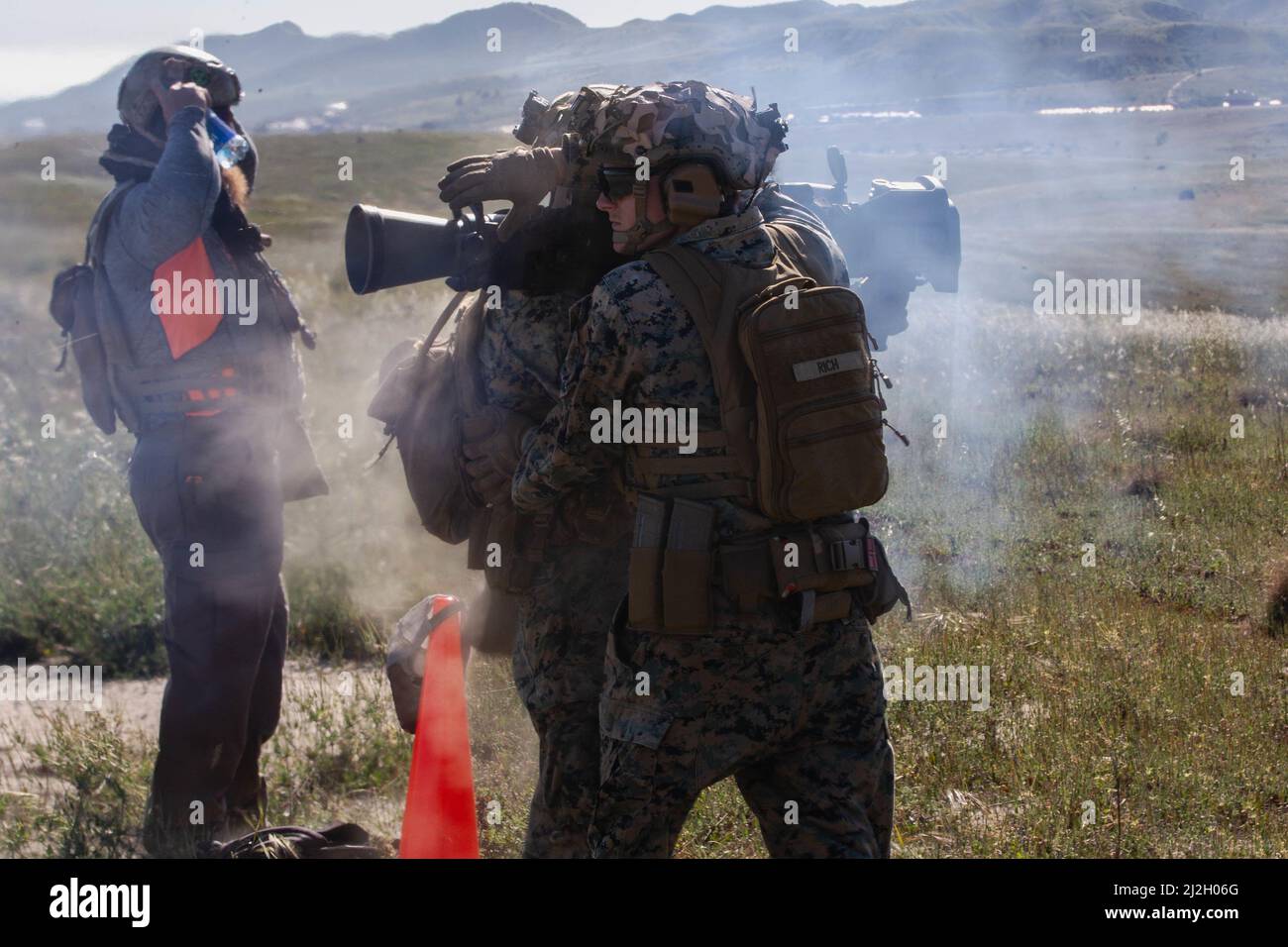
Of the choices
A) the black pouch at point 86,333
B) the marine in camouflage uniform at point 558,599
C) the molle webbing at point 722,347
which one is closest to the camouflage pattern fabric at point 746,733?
the molle webbing at point 722,347

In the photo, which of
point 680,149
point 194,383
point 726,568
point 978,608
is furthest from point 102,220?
point 978,608

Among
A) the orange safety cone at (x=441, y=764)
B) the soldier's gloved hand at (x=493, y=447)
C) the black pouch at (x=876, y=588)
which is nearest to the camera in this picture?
the black pouch at (x=876, y=588)

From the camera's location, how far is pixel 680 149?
2.70 meters

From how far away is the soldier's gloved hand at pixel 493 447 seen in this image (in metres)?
3.28

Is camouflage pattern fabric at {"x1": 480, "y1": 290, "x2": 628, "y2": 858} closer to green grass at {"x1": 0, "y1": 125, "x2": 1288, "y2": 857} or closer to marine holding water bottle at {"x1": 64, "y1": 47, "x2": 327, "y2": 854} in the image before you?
green grass at {"x1": 0, "y1": 125, "x2": 1288, "y2": 857}

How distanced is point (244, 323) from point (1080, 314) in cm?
1428

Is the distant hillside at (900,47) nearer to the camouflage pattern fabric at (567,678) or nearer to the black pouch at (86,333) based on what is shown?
the black pouch at (86,333)

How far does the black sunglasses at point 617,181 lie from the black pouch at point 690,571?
2.24ft

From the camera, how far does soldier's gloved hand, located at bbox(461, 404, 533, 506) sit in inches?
129

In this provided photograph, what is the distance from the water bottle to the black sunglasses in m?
2.03

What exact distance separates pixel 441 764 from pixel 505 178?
1620mm

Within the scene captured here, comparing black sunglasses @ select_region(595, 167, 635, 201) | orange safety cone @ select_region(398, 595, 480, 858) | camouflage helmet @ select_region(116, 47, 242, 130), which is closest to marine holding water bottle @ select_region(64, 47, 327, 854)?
camouflage helmet @ select_region(116, 47, 242, 130)

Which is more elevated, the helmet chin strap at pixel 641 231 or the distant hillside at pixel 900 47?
the distant hillside at pixel 900 47

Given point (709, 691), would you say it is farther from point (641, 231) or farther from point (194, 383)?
point (194, 383)
